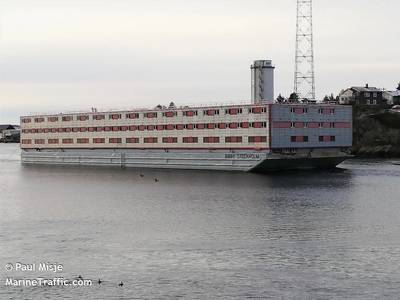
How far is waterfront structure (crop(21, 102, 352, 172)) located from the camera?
351 feet

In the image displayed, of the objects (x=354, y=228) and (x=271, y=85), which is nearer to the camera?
(x=354, y=228)

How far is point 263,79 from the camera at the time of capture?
138750 mm

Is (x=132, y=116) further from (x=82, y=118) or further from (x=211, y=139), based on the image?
(x=211, y=139)

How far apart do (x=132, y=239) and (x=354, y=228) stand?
17267mm

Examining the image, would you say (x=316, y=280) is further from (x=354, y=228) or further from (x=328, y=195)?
(x=328, y=195)

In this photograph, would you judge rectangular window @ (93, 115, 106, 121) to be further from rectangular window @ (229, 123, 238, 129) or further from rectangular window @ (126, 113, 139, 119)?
rectangular window @ (229, 123, 238, 129)

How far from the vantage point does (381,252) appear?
1716 inches

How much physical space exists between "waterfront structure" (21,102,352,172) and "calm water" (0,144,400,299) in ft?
64.7

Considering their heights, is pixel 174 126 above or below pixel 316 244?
above

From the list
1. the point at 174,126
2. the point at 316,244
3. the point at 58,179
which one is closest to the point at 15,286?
the point at 316,244

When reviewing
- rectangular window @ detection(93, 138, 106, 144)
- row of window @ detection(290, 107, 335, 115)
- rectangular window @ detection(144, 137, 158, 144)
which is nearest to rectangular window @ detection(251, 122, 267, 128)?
row of window @ detection(290, 107, 335, 115)

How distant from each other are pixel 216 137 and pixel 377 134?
7750cm

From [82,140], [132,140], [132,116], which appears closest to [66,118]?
[82,140]

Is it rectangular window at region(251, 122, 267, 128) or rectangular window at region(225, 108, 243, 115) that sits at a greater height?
rectangular window at region(225, 108, 243, 115)
